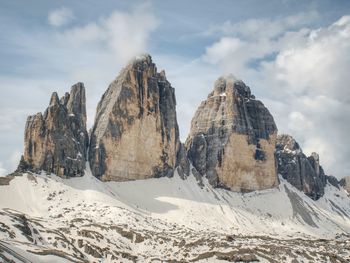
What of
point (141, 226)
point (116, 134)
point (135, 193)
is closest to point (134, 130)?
point (116, 134)

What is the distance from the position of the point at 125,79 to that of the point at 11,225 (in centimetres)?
10544

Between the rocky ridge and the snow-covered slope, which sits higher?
the rocky ridge

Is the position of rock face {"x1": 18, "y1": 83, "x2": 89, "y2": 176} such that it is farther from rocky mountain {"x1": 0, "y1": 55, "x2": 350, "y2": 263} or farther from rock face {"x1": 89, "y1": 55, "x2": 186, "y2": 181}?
rock face {"x1": 89, "y1": 55, "x2": 186, "y2": 181}

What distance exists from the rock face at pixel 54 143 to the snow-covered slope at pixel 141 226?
14.2ft

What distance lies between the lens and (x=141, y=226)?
142 metres

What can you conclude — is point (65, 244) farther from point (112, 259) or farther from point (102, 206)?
point (102, 206)

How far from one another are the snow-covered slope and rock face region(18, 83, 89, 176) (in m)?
4.32

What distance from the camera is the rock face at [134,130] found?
17838cm

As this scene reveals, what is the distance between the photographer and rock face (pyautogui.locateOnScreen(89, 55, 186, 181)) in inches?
7023

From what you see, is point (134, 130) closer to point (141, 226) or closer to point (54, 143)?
point (54, 143)

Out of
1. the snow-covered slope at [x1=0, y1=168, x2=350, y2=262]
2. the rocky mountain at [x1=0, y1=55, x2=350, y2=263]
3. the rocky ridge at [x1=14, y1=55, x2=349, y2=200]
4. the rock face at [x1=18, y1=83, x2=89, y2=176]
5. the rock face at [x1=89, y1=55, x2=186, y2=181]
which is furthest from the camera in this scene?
the rock face at [x1=89, y1=55, x2=186, y2=181]

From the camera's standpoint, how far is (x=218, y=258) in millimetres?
107312

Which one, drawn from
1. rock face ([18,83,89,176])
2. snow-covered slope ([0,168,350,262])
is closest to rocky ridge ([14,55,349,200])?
rock face ([18,83,89,176])

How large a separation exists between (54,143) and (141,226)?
44733 mm
